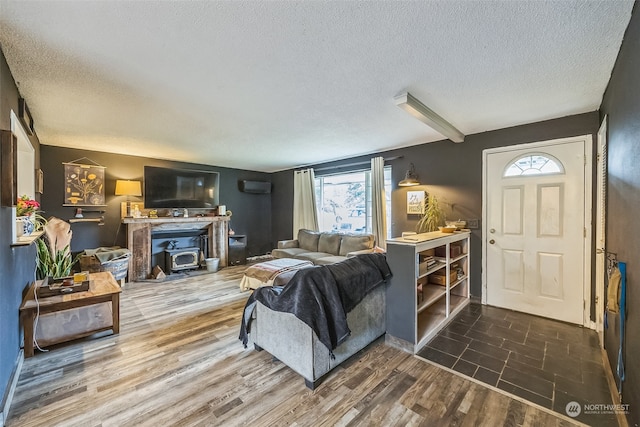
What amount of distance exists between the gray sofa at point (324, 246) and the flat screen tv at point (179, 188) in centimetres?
204

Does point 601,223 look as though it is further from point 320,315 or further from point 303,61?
point 303,61

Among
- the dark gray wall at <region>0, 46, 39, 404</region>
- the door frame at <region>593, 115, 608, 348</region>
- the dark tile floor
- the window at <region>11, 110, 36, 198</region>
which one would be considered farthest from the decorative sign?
the door frame at <region>593, 115, 608, 348</region>

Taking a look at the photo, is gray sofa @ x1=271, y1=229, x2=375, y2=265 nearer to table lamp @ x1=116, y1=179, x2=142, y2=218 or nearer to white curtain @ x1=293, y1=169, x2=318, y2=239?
white curtain @ x1=293, y1=169, x2=318, y2=239

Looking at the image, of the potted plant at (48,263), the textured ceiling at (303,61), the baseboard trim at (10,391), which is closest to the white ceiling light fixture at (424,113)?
the textured ceiling at (303,61)

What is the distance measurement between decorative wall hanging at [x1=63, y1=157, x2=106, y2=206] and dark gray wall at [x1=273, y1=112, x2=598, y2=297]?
17.1ft

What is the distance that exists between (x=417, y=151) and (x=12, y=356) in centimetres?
509

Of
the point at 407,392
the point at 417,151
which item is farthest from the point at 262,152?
the point at 407,392

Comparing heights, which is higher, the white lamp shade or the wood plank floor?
the white lamp shade

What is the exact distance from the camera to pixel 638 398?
130 centimetres

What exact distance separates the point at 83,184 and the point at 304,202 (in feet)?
13.5

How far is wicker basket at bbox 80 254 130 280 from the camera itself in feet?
13.4

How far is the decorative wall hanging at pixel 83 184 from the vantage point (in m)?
4.39

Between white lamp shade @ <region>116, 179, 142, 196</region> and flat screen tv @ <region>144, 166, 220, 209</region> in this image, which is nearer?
white lamp shade @ <region>116, 179, 142, 196</region>

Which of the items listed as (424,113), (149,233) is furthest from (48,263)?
(424,113)
